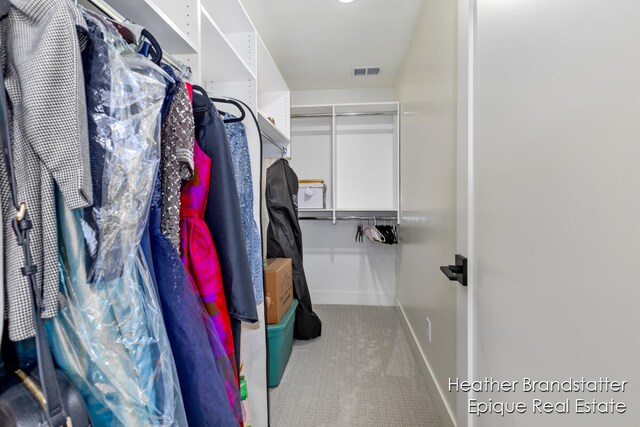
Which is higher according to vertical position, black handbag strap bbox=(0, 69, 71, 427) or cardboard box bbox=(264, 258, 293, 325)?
black handbag strap bbox=(0, 69, 71, 427)

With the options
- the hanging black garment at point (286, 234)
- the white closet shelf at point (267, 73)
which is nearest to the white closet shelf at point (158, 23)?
the white closet shelf at point (267, 73)

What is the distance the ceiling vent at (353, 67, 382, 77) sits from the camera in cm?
276

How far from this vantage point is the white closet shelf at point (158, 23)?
0.72 m

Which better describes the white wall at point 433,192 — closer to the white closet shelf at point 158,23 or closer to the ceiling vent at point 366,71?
the ceiling vent at point 366,71

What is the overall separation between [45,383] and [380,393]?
5.90ft

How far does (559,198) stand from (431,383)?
5.14 ft

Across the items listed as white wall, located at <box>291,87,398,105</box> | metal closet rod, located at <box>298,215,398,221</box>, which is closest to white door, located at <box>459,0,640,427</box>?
metal closet rod, located at <box>298,215,398,221</box>

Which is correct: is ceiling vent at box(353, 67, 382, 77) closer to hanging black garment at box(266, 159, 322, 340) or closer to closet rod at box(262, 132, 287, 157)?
closet rod at box(262, 132, 287, 157)

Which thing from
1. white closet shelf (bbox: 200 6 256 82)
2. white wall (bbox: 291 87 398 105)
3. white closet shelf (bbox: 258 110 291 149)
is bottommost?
white closet shelf (bbox: 258 110 291 149)

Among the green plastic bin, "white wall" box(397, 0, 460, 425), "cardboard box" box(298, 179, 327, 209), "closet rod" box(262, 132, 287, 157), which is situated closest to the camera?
"white wall" box(397, 0, 460, 425)

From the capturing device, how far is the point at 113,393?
0.49 m

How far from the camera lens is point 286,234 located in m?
2.40

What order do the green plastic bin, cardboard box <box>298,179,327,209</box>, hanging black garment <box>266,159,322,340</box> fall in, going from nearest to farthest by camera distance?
1. the green plastic bin
2. hanging black garment <box>266,159,322,340</box>
3. cardboard box <box>298,179,327,209</box>

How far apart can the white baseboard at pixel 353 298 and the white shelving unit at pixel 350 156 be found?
90 centimetres
